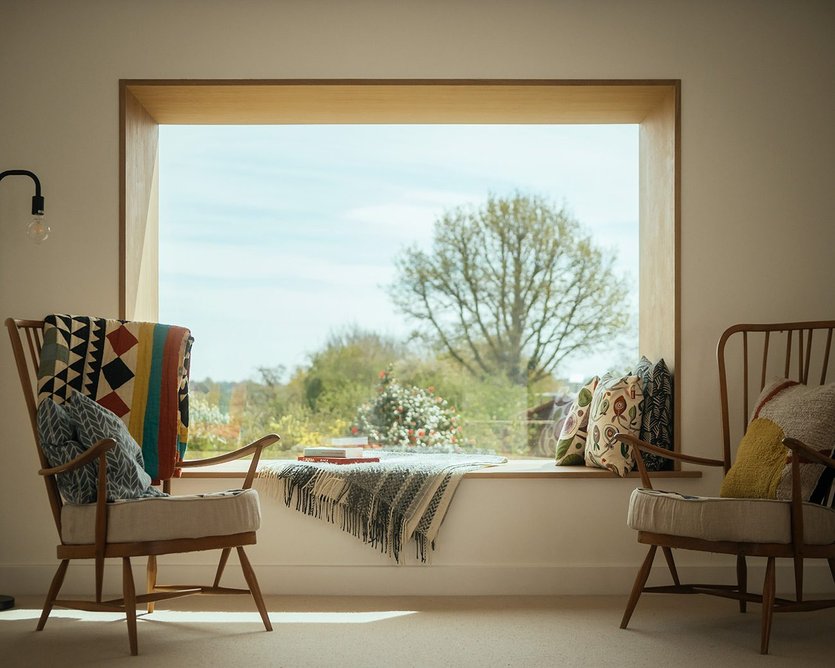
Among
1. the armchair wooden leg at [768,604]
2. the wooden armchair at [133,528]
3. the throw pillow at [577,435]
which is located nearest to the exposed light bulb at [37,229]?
the wooden armchair at [133,528]

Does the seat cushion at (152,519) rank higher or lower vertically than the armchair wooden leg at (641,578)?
higher

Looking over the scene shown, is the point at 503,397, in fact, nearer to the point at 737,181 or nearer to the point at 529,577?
the point at 529,577

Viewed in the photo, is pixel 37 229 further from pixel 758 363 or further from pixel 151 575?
pixel 758 363

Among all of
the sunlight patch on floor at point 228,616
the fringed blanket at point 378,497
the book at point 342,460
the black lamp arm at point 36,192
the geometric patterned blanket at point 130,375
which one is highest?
the black lamp arm at point 36,192

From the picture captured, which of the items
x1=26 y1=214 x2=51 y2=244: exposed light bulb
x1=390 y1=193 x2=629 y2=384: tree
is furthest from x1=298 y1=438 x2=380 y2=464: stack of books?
x1=26 y1=214 x2=51 y2=244: exposed light bulb

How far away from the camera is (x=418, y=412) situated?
470 cm

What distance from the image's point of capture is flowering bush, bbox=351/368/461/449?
4668 millimetres

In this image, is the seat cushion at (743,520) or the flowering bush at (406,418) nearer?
the seat cushion at (743,520)

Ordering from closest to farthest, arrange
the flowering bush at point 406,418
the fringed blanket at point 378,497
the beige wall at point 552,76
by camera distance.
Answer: the fringed blanket at point 378,497 → the beige wall at point 552,76 → the flowering bush at point 406,418

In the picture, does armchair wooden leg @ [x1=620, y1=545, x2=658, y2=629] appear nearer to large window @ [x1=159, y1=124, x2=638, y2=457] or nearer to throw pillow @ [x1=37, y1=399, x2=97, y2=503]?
large window @ [x1=159, y1=124, x2=638, y2=457]

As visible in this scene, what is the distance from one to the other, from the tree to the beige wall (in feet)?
3.09

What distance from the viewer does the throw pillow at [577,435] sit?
392cm

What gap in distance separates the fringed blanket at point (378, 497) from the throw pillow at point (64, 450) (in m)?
0.98

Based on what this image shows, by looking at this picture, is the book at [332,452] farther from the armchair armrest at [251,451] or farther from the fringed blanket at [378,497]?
the armchair armrest at [251,451]
